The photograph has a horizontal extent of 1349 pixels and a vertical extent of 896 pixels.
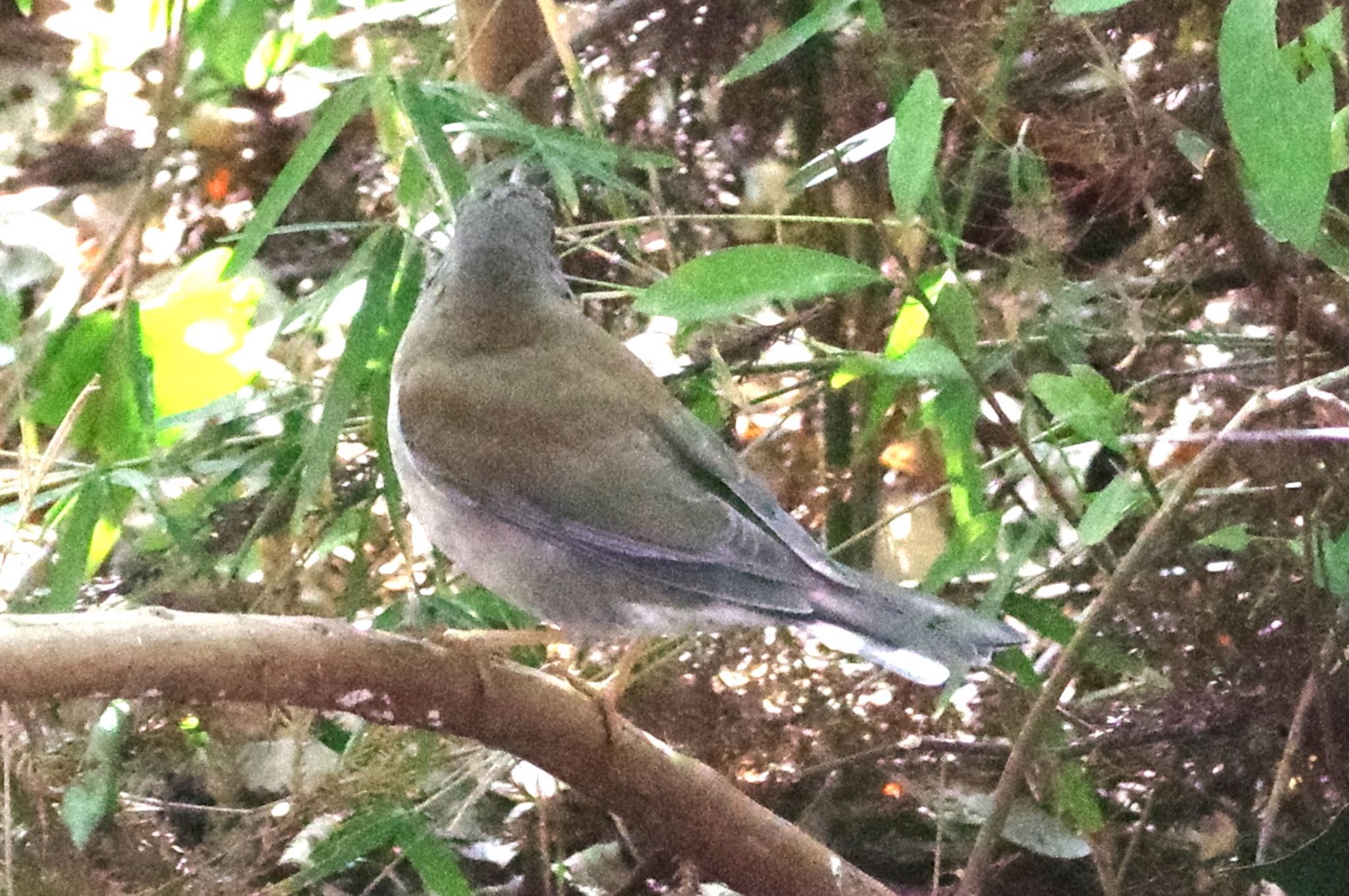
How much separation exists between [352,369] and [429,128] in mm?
256

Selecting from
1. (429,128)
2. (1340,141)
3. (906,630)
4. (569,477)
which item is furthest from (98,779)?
(1340,141)

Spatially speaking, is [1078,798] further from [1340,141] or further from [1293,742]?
[1340,141]

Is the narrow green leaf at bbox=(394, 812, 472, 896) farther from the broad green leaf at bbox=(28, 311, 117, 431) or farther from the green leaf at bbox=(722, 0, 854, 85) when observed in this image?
the green leaf at bbox=(722, 0, 854, 85)

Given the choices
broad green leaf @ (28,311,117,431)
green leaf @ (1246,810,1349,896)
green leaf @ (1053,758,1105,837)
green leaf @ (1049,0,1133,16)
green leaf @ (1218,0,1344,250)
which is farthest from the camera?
broad green leaf @ (28,311,117,431)

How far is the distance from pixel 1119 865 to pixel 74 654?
1.16 m

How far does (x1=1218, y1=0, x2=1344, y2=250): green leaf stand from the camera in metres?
0.82

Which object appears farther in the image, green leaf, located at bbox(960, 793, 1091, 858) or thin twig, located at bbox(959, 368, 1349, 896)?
green leaf, located at bbox(960, 793, 1091, 858)

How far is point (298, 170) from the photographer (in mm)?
1260

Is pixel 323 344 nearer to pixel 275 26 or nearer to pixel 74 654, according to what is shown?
pixel 275 26

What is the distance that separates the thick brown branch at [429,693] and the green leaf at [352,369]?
21 centimetres

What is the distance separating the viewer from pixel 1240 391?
5.11 ft

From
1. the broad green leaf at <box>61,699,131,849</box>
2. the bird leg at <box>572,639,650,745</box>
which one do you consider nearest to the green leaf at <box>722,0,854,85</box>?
the bird leg at <box>572,639,650,745</box>

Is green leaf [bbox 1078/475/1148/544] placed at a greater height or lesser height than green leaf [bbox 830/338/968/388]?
lesser

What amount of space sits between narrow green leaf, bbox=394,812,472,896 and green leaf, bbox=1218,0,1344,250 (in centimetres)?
102
